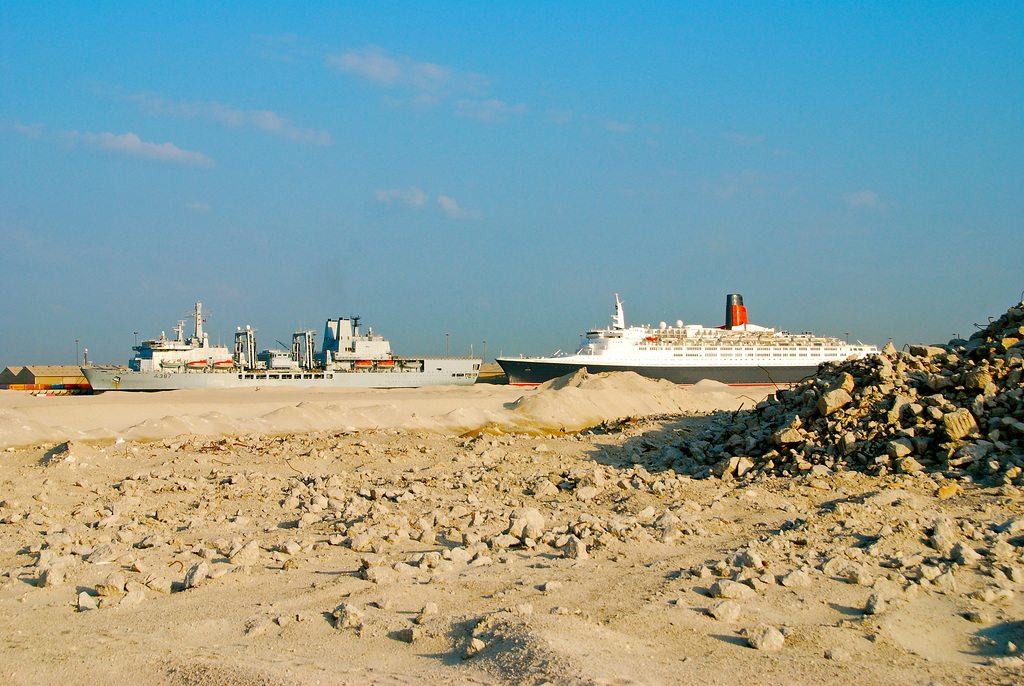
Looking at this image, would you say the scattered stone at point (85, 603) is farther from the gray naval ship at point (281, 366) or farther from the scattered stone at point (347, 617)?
the gray naval ship at point (281, 366)

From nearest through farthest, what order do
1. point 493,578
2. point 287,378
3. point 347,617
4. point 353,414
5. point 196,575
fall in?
Result: point 347,617 → point 196,575 → point 493,578 → point 353,414 → point 287,378

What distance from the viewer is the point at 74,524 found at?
239 inches

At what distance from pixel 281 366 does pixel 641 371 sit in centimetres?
2168

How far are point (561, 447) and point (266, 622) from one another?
720 centimetres

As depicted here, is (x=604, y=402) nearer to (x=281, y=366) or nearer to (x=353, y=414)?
(x=353, y=414)

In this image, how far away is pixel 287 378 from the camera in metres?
41.2

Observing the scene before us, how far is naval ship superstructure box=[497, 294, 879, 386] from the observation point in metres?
43.4

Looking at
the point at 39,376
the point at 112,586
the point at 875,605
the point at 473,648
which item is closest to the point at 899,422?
the point at 875,605

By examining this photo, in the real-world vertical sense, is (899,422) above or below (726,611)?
above

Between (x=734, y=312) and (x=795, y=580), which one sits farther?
(x=734, y=312)

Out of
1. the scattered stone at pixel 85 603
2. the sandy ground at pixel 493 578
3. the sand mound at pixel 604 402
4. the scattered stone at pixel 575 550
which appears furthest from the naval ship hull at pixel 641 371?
the scattered stone at pixel 85 603

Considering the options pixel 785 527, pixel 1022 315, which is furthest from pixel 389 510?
pixel 1022 315

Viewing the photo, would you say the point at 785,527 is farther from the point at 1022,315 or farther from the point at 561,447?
the point at 1022,315

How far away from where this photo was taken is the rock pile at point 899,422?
709cm
